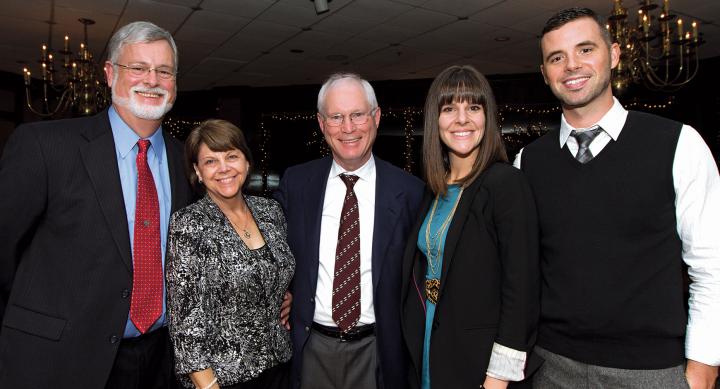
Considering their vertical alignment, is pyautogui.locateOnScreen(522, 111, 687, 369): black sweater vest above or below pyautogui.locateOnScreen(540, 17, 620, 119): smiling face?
below

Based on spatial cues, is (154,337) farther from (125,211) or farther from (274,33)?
(274,33)

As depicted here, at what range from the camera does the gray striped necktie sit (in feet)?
5.15

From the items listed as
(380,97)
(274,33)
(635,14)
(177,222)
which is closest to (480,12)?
(635,14)

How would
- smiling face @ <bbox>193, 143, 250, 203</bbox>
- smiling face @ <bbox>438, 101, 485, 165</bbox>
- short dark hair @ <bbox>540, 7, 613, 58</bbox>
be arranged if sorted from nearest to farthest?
short dark hair @ <bbox>540, 7, 613, 58</bbox> < smiling face @ <bbox>438, 101, 485, 165</bbox> < smiling face @ <bbox>193, 143, 250, 203</bbox>

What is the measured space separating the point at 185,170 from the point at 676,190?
174 centimetres

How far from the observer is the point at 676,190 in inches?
57.8

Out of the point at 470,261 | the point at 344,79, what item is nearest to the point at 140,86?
the point at 344,79

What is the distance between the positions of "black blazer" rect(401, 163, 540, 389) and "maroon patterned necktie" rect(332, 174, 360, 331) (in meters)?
0.46

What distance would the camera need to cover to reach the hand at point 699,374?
1.45 m

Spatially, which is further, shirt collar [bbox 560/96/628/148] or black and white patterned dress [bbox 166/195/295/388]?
black and white patterned dress [bbox 166/195/295/388]

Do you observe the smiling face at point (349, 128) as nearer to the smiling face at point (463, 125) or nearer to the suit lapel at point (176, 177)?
the smiling face at point (463, 125)

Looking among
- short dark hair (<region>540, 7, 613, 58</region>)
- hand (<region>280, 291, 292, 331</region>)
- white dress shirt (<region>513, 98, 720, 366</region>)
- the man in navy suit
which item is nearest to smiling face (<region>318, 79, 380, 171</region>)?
the man in navy suit

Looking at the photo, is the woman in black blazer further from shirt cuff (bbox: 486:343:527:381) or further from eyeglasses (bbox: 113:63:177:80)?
eyeglasses (bbox: 113:63:177:80)

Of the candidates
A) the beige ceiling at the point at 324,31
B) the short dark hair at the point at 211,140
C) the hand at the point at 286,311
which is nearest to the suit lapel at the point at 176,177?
the short dark hair at the point at 211,140
